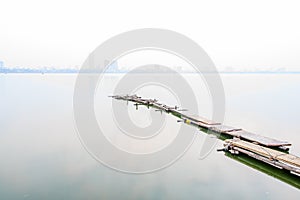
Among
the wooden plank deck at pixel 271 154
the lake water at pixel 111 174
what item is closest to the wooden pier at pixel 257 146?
the wooden plank deck at pixel 271 154

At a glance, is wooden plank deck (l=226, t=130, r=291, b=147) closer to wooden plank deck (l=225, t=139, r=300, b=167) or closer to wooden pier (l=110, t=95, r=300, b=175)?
wooden pier (l=110, t=95, r=300, b=175)

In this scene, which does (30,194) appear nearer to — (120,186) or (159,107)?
(120,186)

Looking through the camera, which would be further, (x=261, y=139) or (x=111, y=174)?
(x=261, y=139)

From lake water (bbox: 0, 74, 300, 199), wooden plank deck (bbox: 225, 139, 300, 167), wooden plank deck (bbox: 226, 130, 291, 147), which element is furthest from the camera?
wooden plank deck (bbox: 226, 130, 291, 147)

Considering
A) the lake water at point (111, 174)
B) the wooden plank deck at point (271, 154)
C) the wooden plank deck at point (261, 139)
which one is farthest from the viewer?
the wooden plank deck at point (261, 139)

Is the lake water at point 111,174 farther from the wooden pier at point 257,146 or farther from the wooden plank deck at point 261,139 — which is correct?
the wooden plank deck at point 261,139

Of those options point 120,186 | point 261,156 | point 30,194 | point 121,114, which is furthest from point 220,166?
point 121,114

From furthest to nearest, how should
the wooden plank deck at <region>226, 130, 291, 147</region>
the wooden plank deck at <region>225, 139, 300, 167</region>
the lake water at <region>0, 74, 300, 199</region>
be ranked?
the wooden plank deck at <region>226, 130, 291, 147</region>
the wooden plank deck at <region>225, 139, 300, 167</region>
the lake water at <region>0, 74, 300, 199</region>

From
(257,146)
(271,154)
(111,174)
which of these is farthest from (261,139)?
(111,174)

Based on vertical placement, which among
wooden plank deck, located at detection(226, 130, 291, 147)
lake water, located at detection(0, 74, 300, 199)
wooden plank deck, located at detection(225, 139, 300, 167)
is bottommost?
lake water, located at detection(0, 74, 300, 199)

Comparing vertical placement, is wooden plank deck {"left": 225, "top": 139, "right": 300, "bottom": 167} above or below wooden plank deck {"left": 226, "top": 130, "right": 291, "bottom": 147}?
below

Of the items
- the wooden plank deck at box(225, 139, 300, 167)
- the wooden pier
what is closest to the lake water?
the wooden pier

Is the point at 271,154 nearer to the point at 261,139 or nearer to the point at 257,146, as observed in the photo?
the point at 257,146

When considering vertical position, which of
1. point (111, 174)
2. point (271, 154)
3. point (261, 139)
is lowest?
point (111, 174)
